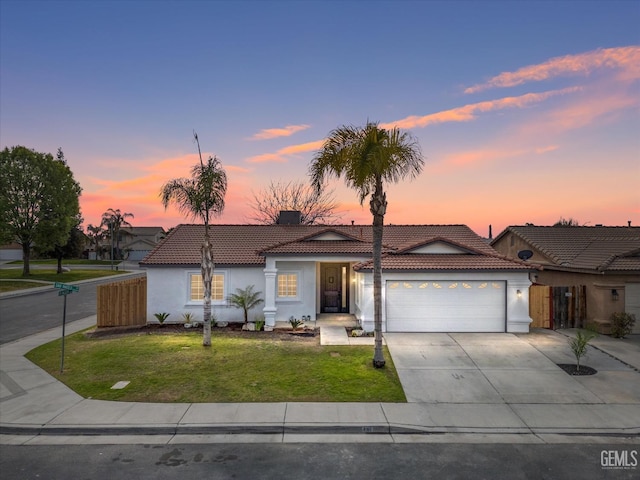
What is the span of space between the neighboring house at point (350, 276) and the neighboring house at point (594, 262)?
3.34m

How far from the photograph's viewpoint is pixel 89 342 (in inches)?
580

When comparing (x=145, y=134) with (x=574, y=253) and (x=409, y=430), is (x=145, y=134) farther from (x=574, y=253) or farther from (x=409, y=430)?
(x=574, y=253)

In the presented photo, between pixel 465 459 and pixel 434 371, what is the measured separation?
14.4 ft

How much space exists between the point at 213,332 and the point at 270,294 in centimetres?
273

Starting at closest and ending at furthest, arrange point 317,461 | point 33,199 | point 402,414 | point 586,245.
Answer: point 317,461, point 402,414, point 586,245, point 33,199

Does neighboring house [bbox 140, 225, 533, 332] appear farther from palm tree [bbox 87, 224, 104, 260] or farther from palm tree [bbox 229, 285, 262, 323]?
palm tree [bbox 87, 224, 104, 260]

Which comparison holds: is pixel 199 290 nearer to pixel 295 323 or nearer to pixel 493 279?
pixel 295 323

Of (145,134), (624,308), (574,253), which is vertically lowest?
(624,308)

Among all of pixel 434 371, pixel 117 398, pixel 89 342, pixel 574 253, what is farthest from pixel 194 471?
pixel 574 253

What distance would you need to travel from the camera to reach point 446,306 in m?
15.5

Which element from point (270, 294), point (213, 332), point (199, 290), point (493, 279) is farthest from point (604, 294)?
point (199, 290)

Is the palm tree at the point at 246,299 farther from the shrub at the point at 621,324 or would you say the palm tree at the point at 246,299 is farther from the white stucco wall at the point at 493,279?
the shrub at the point at 621,324

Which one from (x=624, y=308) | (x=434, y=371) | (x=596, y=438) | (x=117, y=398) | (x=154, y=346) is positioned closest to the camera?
(x=596, y=438)

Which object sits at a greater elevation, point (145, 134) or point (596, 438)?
point (145, 134)
